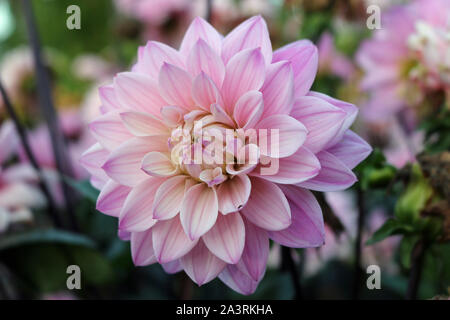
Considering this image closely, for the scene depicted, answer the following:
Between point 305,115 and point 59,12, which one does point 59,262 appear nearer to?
point 305,115

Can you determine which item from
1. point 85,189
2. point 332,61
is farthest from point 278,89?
point 332,61

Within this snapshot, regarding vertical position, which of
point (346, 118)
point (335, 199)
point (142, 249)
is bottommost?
point (335, 199)

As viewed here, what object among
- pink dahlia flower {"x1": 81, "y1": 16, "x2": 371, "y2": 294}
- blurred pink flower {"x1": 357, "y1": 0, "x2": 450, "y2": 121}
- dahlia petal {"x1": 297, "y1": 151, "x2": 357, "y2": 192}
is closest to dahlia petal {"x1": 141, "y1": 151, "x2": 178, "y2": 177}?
pink dahlia flower {"x1": 81, "y1": 16, "x2": 371, "y2": 294}

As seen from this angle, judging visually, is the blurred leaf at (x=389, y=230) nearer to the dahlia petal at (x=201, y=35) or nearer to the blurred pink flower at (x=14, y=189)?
the dahlia petal at (x=201, y=35)

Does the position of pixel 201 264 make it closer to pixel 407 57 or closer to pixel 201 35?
pixel 201 35

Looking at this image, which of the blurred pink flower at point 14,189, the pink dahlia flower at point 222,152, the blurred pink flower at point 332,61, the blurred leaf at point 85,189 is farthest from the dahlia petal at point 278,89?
the blurred pink flower at point 332,61
